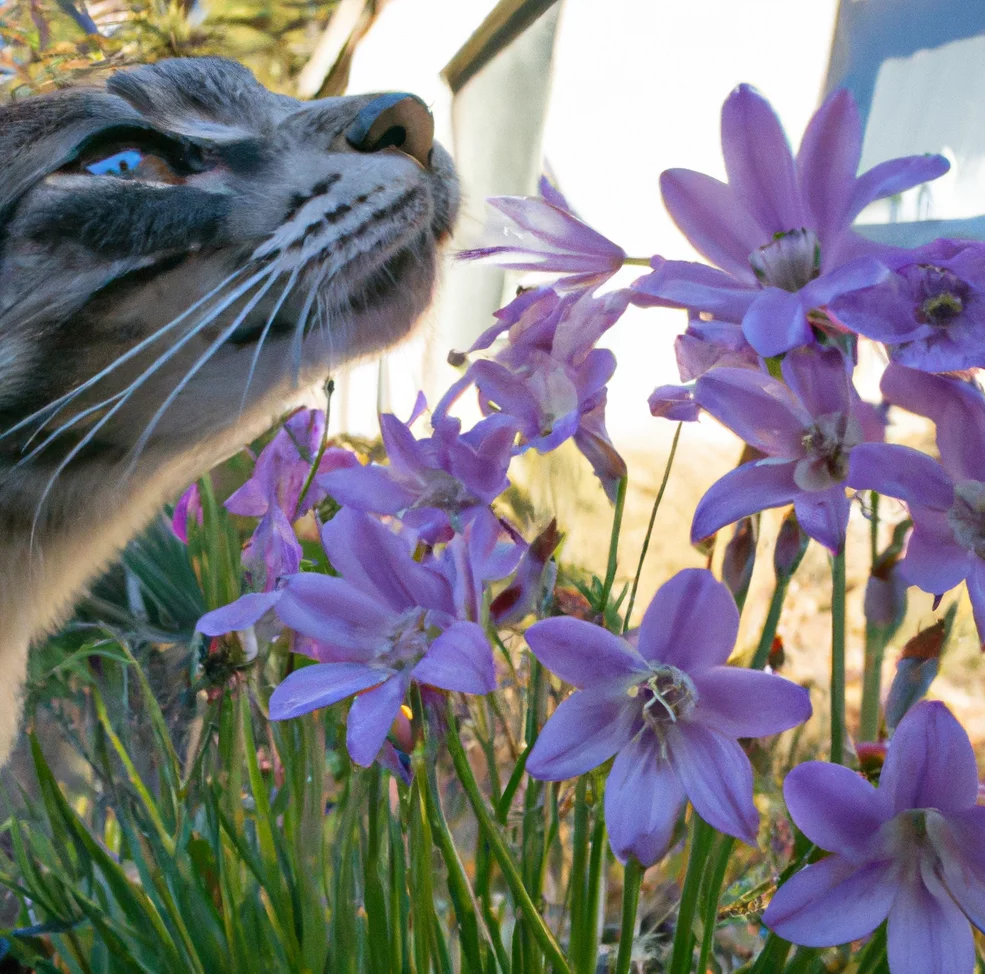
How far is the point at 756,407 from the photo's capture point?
262mm

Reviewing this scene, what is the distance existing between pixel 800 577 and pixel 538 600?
1.08 ft

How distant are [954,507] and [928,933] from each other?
0.11 m

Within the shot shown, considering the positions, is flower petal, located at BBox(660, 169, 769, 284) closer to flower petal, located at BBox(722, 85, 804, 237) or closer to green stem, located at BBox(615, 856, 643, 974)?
flower petal, located at BBox(722, 85, 804, 237)

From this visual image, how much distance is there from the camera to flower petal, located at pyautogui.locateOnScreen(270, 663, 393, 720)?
0.90 feet

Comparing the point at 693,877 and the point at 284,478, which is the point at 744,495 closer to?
the point at 693,877

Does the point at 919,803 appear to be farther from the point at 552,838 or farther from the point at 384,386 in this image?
the point at 384,386

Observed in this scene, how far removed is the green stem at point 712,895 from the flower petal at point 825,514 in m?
0.12

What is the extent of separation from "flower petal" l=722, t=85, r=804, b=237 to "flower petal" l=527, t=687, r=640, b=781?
14 cm

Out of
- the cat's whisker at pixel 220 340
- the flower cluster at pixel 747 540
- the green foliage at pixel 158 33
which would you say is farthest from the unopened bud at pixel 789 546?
the green foliage at pixel 158 33

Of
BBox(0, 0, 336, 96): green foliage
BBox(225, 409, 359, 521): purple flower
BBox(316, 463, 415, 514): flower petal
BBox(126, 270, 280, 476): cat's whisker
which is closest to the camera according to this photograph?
BBox(316, 463, 415, 514): flower petal

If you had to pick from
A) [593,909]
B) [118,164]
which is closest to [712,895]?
[593,909]

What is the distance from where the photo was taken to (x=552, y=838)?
410 mm

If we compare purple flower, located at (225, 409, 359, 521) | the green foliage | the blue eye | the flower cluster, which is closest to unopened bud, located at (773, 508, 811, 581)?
the flower cluster

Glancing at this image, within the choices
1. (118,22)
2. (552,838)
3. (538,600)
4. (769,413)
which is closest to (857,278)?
(769,413)
